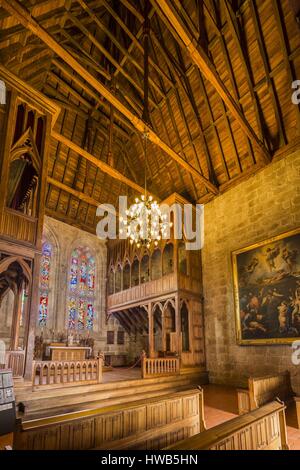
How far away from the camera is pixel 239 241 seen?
1077 cm

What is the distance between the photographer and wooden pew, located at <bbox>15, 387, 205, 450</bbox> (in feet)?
9.53

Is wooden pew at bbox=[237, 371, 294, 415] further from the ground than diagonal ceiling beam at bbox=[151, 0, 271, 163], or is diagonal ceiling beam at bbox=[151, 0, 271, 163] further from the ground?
diagonal ceiling beam at bbox=[151, 0, 271, 163]

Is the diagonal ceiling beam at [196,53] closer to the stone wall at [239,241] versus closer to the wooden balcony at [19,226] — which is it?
the stone wall at [239,241]

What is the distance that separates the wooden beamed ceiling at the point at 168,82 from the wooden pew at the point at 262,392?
22.3ft

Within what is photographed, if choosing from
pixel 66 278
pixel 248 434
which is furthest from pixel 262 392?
pixel 66 278

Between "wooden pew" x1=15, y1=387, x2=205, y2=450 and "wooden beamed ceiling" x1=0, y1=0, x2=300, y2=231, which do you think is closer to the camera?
"wooden pew" x1=15, y1=387, x2=205, y2=450

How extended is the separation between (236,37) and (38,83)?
7.18m

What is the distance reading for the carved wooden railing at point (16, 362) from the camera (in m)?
6.44

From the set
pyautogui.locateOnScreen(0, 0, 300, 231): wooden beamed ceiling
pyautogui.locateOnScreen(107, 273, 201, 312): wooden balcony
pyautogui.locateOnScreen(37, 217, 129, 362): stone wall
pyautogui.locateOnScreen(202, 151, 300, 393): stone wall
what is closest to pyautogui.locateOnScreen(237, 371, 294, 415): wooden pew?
pyautogui.locateOnScreen(202, 151, 300, 393): stone wall

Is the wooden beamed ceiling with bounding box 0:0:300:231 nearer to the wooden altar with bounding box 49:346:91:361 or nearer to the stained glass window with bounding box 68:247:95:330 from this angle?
the stained glass window with bounding box 68:247:95:330

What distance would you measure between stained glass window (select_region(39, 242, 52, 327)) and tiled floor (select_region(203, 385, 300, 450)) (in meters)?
7.47
